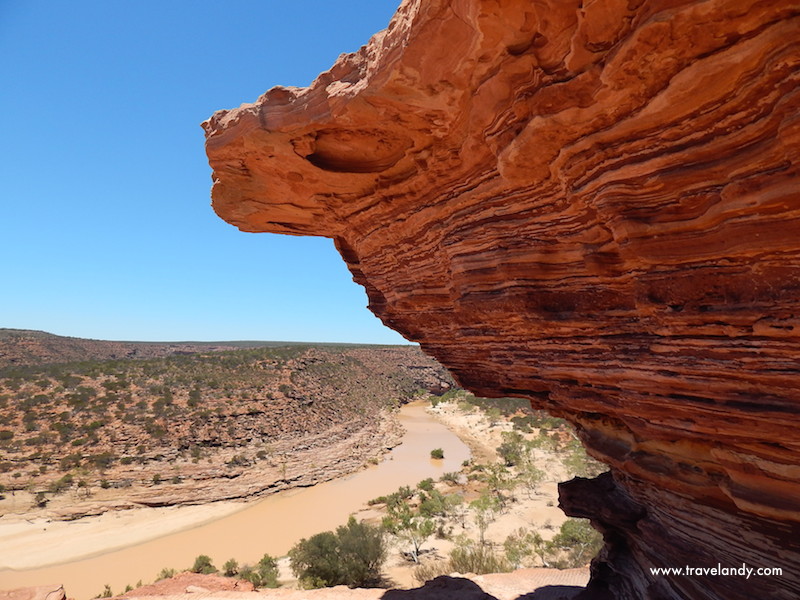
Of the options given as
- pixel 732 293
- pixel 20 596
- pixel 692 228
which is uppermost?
pixel 692 228

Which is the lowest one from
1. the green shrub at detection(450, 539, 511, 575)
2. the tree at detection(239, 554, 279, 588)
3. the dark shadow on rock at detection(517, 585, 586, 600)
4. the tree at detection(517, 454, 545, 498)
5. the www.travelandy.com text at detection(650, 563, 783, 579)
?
the tree at detection(239, 554, 279, 588)

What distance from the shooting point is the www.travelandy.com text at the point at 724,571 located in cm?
446

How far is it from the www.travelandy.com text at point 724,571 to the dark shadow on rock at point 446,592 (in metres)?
4.42

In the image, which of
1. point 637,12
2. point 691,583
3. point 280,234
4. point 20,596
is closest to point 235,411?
point 20,596

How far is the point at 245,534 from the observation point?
1858cm

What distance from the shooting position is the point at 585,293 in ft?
17.0

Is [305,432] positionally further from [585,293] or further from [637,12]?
[637,12]

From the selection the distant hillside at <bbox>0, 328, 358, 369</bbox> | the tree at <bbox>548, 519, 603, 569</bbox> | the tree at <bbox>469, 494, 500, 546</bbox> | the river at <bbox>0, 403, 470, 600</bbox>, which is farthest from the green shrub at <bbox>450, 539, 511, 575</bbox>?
the distant hillside at <bbox>0, 328, 358, 369</bbox>

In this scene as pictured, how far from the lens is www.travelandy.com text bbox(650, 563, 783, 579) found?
14.6 feet

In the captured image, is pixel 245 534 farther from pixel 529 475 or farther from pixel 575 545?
pixel 529 475

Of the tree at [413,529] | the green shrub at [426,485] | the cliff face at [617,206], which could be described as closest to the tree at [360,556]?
the tree at [413,529]

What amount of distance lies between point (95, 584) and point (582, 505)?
15.8 m

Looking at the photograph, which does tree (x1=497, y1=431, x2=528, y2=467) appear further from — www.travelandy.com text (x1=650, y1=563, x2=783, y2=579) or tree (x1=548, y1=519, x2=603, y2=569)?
www.travelandy.com text (x1=650, y1=563, x2=783, y2=579)

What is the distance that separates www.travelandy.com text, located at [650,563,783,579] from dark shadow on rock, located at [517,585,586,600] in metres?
3.50
